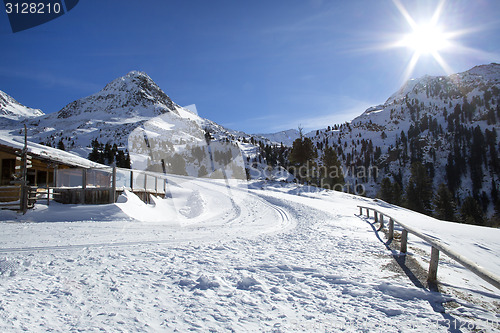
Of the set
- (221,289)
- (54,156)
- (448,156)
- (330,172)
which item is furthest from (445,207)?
(448,156)

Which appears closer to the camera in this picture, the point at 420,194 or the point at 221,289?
the point at 221,289

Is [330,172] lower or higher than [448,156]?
lower

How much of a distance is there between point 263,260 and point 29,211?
13.7m

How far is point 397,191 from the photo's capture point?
2084 inches

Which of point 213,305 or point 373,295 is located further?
point 373,295

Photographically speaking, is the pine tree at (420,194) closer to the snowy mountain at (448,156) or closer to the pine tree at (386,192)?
the pine tree at (386,192)

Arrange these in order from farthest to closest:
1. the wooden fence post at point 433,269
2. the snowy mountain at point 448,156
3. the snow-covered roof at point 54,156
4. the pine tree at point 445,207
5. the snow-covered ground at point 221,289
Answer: the snowy mountain at point 448,156, the pine tree at point 445,207, the snow-covered roof at point 54,156, the wooden fence post at point 433,269, the snow-covered ground at point 221,289

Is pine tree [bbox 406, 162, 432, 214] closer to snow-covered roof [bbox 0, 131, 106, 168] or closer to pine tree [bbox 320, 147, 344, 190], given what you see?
pine tree [bbox 320, 147, 344, 190]

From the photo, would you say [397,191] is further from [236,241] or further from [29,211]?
[29,211]

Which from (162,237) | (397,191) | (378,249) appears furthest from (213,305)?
(397,191)

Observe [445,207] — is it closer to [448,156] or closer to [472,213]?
[472,213]

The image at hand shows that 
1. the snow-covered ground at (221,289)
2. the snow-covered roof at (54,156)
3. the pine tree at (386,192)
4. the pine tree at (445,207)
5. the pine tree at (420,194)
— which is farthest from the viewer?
the pine tree at (386,192)

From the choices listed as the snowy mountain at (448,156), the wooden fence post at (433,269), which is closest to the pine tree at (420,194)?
the wooden fence post at (433,269)

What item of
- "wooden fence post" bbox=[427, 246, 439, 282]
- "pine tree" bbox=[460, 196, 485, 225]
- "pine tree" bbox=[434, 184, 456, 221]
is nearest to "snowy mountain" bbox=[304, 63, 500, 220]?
"pine tree" bbox=[460, 196, 485, 225]
